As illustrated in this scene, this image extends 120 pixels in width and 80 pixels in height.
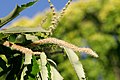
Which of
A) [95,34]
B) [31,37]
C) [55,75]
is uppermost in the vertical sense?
[95,34]

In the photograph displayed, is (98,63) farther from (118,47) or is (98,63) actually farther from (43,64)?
(43,64)

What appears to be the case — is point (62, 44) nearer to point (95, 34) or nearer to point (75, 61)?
point (75, 61)

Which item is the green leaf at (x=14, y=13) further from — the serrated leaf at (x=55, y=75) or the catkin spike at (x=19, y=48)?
the serrated leaf at (x=55, y=75)

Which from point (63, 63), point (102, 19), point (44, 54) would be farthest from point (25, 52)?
point (102, 19)

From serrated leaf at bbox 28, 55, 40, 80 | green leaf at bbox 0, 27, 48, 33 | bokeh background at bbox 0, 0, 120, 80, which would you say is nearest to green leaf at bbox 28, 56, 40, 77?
serrated leaf at bbox 28, 55, 40, 80

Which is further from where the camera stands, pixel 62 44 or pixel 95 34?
pixel 95 34

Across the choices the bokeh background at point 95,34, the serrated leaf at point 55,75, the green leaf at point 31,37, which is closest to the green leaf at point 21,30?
the green leaf at point 31,37

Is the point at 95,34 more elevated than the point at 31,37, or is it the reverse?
the point at 95,34

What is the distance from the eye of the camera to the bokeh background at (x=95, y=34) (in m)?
13.5

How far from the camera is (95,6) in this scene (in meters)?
15.3

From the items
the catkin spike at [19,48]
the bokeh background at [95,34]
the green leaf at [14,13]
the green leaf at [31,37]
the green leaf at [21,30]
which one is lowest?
the catkin spike at [19,48]

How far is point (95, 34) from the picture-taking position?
14.5 meters

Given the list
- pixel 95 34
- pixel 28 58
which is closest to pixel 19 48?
pixel 28 58

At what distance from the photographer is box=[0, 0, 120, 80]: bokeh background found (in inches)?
531
